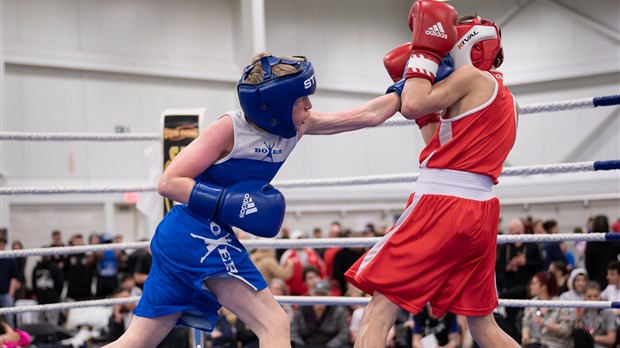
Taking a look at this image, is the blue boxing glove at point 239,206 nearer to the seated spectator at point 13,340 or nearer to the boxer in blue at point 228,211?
the boxer in blue at point 228,211

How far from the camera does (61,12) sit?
13.5 metres

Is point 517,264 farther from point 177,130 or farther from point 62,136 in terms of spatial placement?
point 62,136

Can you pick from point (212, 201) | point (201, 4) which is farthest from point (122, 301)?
point (201, 4)

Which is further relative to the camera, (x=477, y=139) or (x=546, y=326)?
(x=546, y=326)

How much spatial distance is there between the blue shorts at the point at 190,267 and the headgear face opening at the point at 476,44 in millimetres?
1072

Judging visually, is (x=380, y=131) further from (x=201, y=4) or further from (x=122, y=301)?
(x=122, y=301)

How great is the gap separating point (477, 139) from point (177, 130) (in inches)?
86.3

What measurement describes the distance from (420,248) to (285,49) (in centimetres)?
1345

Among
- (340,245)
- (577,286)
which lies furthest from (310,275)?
(340,245)

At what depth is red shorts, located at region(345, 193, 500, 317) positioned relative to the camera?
292 cm

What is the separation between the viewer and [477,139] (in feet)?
9.78

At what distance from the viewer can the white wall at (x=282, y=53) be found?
1316 centimetres

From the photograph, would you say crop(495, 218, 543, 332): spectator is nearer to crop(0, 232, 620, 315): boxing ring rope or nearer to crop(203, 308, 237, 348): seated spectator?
crop(203, 308, 237, 348): seated spectator

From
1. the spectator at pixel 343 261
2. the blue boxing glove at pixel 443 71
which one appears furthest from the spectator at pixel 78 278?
the blue boxing glove at pixel 443 71
